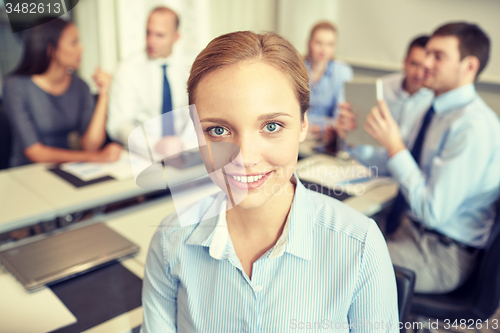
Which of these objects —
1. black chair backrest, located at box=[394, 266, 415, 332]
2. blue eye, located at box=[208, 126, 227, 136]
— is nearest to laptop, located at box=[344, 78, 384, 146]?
black chair backrest, located at box=[394, 266, 415, 332]

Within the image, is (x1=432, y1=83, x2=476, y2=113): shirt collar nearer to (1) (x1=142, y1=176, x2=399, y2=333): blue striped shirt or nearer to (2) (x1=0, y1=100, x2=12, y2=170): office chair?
(1) (x1=142, y1=176, x2=399, y2=333): blue striped shirt

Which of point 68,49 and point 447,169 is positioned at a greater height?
point 68,49

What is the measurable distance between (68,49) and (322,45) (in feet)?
6.16

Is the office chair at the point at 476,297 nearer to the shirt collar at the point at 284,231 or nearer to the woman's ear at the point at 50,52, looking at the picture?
the shirt collar at the point at 284,231

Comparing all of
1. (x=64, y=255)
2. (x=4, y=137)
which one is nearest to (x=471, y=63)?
(x=64, y=255)

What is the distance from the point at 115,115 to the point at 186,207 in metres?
1.78

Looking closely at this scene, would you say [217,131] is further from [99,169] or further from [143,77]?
[143,77]

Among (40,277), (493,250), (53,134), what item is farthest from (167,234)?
(53,134)

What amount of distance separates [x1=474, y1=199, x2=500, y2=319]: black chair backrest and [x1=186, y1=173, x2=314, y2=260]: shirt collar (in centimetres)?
80

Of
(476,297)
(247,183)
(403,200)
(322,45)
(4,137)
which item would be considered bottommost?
(476,297)

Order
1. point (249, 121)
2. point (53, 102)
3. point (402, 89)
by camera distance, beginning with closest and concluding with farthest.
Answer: point (249, 121) < point (53, 102) < point (402, 89)

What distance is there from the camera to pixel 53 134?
2293 mm

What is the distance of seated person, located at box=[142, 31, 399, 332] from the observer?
62 cm

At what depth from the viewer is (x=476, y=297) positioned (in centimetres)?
129
